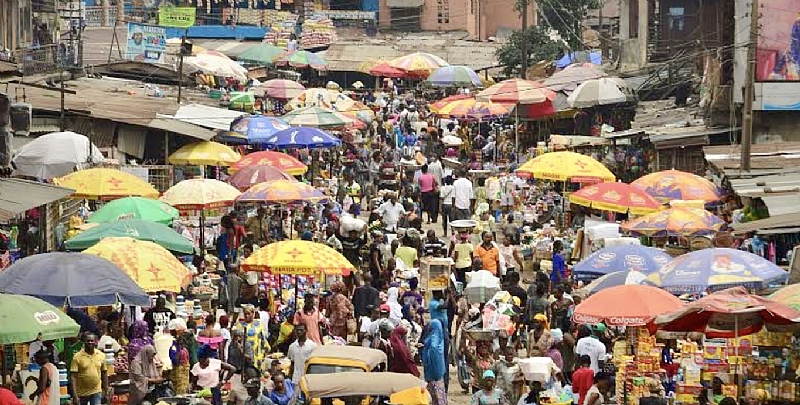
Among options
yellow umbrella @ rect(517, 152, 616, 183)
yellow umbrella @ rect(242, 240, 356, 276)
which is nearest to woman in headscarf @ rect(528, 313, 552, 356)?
yellow umbrella @ rect(242, 240, 356, 276)

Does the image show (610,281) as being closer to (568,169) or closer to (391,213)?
(568,169)

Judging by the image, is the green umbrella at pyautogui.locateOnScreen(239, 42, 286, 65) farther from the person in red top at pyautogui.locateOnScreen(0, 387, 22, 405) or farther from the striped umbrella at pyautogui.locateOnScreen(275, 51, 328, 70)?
the person in red top at pyautogui.locateOnScreen(0, 387, 22, 405)

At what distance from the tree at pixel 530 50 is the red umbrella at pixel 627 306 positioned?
31.9m

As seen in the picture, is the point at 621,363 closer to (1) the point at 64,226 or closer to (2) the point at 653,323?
(2) the point at 653,323

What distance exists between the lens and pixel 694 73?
33.8 metres

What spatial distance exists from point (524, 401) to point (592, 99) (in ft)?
65.7

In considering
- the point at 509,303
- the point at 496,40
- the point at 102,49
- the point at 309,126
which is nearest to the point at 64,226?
the point at 509,303

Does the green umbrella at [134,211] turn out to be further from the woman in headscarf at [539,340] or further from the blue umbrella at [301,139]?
the blue umbrella at [301,139]

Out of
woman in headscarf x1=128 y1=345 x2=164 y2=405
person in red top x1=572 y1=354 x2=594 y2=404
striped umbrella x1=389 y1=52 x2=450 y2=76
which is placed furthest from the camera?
striped umbrella x1=389 y1=52 x2=450 y2=76

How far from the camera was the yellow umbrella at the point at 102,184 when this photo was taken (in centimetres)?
2091

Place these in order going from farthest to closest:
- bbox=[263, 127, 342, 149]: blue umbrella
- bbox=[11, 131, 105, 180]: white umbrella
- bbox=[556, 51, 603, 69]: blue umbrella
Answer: bbox=[556, 51, 603, 69]: blue umbrella, bbox=[263, 127, 342, 149]: blue umbrella, bbox=[11, 131, 105, 180]: white umbrella

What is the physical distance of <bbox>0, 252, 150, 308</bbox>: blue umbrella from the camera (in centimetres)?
1446

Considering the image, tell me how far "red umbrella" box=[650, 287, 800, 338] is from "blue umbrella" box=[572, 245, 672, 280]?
3466mm

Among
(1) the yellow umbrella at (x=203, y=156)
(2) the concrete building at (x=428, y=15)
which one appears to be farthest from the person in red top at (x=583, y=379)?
(2) the concrete building at (x=428, y=15)
